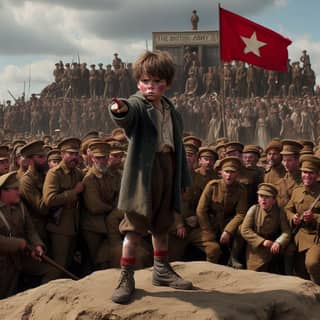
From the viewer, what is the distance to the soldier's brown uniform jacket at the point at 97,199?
22.4ft

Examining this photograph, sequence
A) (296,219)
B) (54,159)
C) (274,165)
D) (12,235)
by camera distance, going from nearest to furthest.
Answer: (12,235)
(296,219)
(274,165)
(54,159)

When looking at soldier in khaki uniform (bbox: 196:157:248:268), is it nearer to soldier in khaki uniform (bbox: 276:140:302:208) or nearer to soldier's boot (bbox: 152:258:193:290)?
soldier in khaki uniform (bbox: 276:140:302:208)

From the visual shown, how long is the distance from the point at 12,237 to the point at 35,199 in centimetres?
109

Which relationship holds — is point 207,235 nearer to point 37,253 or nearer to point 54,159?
point 37,253

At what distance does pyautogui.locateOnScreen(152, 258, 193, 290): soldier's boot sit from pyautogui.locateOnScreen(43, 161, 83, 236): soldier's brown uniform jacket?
2.25m

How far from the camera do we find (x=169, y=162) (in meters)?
4.38

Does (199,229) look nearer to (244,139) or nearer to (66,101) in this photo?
(244,139)

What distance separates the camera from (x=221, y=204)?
280 inches

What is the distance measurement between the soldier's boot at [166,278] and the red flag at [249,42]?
7047 millimetres

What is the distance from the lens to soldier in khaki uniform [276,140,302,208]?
7188 millimetres

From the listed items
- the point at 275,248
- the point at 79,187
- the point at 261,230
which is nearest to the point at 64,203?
the point at 79,187

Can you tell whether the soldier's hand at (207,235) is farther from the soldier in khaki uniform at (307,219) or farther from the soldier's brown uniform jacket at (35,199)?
the soldier's brown uniform jacket at (35,199)

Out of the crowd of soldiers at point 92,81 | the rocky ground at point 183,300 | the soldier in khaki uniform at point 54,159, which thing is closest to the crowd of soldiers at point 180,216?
the soldier in khaki uniform at point 54,159

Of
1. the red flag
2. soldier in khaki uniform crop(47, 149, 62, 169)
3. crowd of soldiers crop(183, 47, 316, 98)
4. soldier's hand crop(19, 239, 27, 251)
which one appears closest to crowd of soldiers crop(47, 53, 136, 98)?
crowd of soldiers crop(183, 47, 316, 98)
